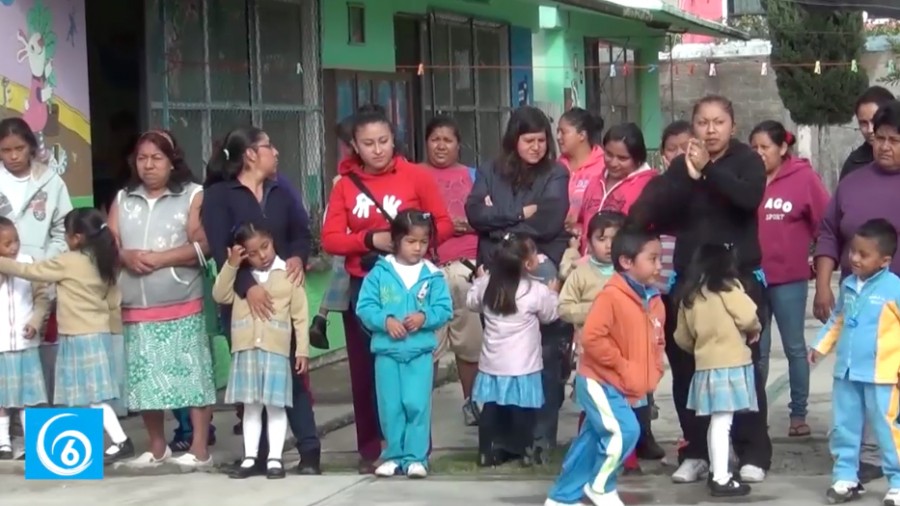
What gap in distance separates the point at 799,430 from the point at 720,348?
1658mm

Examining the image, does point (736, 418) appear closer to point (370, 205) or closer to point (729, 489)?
point (729, 489)

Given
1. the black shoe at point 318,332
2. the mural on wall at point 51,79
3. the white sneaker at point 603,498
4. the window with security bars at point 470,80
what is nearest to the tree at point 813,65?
the window with security bars at point 470,80

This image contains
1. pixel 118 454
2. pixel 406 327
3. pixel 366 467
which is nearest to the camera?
pixel 406 327

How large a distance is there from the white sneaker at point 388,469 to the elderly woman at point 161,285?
0.95 meters

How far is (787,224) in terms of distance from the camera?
7.90 meters

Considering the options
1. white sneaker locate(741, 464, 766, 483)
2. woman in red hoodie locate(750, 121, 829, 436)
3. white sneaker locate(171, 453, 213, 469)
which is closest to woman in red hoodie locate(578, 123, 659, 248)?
woman in red hoodie locate(750, 121, 829, 436)

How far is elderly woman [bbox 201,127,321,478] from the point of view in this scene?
7.38 meters

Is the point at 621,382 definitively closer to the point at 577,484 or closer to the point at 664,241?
the point at 577,484

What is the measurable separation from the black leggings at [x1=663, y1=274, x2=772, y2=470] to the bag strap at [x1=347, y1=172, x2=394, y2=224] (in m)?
1.40

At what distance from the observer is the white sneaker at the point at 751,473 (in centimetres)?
697

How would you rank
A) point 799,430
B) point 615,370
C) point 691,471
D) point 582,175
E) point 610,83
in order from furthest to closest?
point 610,83, point 582,175, point 799,430, point 691,471, point 615,370

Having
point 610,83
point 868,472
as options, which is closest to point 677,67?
point 610,83

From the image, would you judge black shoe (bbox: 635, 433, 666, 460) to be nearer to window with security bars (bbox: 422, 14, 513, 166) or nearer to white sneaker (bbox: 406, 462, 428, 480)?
white sneaker (bbox: 406, 462, 428, 480)

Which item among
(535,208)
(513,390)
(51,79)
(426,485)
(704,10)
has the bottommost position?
(426,485)
